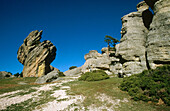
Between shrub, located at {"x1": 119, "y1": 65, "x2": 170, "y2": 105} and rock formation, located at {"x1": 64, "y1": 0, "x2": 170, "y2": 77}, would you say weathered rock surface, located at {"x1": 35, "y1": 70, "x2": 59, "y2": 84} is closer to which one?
rock formation, located at {"x1": 64, "y1": 0, "x2": 170, "y2": 77}

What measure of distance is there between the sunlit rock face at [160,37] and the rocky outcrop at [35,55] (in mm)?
54943

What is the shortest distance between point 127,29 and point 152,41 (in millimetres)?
6627

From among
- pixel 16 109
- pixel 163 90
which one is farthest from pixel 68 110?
pixel 163 90

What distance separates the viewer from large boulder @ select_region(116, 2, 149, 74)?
17.8m

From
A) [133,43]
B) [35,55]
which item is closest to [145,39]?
[133,43]

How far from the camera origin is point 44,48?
2322 inches

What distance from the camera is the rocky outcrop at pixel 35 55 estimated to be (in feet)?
179

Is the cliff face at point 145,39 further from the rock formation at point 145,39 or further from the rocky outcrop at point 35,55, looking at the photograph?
the rocky outcrop at point 35,55

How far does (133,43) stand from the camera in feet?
61.7

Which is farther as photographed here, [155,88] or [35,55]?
[35,55]

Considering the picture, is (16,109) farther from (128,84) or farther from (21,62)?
(21,62)

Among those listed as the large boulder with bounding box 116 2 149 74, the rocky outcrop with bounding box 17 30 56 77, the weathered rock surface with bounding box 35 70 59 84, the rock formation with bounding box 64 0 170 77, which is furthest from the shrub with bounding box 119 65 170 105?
the rocky outcrop with bounding box 17 30 56 77

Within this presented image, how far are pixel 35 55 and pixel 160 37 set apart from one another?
5924 centimetres

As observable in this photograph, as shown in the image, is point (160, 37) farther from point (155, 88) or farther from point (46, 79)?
point (46, 79)
